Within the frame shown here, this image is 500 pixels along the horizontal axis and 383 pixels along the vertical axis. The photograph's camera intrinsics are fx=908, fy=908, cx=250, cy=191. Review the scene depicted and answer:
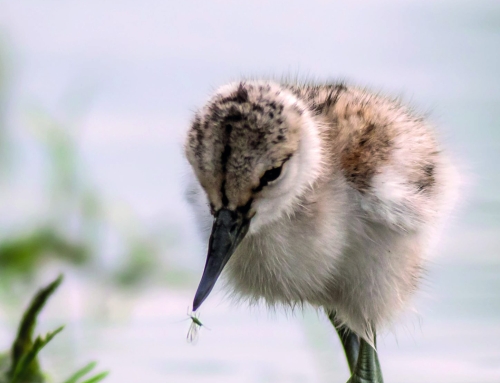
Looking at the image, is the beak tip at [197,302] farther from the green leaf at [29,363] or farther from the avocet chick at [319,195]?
the green leaf at [29,363]

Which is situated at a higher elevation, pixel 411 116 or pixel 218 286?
pixel 411 116

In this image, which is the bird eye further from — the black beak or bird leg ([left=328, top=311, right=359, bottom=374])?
bird leg ([left=328, top=311, right=359, bottom=374])

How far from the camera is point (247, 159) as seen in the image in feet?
7.36

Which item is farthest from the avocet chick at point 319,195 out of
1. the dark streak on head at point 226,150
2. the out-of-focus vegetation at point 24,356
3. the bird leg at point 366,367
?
the out-of-focus vegetation at point 24,356

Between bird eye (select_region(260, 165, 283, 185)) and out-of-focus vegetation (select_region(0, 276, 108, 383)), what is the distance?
1.87 ft

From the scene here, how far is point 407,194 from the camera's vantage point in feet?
8.21

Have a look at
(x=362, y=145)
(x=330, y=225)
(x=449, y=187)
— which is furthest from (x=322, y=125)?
(x=449, y=187)

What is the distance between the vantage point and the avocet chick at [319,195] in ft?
7.52

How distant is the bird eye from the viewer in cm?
231

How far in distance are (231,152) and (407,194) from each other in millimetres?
556

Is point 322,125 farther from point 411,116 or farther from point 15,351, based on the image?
point 15,351

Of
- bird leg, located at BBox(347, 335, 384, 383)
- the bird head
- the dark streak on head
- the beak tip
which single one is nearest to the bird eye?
the bird head

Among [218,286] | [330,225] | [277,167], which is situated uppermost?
[277,167]

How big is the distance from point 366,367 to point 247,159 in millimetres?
1156
